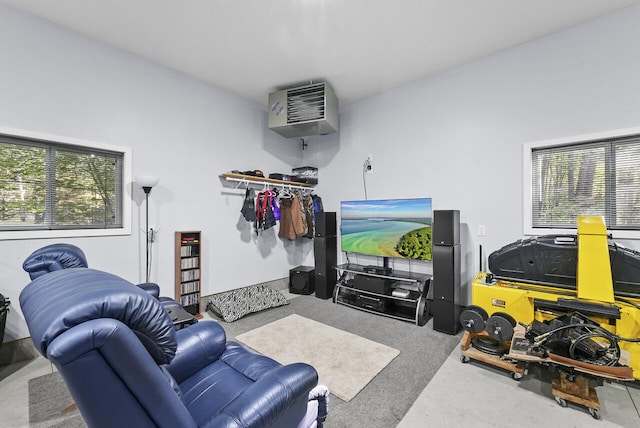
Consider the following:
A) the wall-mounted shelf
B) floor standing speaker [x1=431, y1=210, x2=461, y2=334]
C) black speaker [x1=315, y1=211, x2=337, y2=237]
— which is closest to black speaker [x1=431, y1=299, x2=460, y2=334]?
floor standing speaker [x1=431, y1=210, x2=461, y2=334]

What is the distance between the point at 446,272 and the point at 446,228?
0.49 metres

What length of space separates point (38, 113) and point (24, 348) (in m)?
2.17

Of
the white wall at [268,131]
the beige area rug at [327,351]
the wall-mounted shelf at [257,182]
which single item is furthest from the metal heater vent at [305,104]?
the beige area rug at [327,351]

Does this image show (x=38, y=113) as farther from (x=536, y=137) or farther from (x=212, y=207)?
(x=536, y=137)

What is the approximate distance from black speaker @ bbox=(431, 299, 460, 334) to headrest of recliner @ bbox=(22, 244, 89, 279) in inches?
128

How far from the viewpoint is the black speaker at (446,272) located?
303 cm

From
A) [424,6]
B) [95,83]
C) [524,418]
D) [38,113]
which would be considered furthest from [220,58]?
[524,418]

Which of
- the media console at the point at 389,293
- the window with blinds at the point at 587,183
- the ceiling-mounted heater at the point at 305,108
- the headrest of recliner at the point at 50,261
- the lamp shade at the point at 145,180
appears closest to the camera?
the headrest of recliner at the point at 50,261

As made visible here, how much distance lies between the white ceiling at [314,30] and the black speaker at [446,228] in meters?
1.87

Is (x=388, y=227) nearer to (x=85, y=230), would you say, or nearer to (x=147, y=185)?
(x=147, y=185)

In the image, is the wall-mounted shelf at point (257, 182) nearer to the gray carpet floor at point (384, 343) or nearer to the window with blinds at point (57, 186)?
the window with blinds at point (57, 186)

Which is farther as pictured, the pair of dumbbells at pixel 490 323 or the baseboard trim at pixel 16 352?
the baseboard trim at pixel 16 352

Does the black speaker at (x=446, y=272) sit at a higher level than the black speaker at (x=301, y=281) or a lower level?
higher

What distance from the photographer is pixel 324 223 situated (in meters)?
4.28
